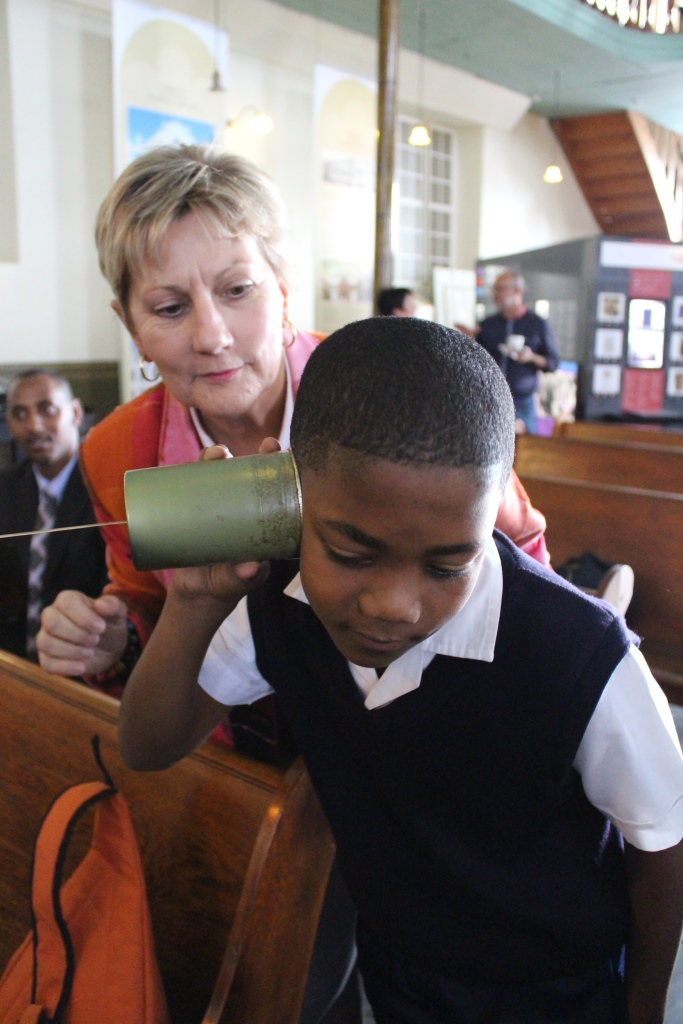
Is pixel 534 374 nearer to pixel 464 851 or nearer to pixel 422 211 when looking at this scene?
pixel 422 211

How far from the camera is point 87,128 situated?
249 inches

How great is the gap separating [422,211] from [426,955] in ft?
35.1

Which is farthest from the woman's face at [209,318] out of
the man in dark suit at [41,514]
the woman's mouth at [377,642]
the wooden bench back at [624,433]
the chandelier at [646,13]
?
the chandelier at [646,13]

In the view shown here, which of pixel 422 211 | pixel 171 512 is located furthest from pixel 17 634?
pixel 422 211

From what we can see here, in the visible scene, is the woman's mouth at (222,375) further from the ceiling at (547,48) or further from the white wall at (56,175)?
the ceiling at (547,48)

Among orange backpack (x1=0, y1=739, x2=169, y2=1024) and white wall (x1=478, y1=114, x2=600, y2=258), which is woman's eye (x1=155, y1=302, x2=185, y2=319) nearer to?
orange backpack (x1=0, y1=739, x2=169, y2=1024)

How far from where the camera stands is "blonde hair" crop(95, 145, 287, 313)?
1295 millimetres

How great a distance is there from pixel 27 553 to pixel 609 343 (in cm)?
483

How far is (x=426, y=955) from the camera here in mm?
1085

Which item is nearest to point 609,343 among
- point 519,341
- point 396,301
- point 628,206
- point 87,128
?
point 519,341

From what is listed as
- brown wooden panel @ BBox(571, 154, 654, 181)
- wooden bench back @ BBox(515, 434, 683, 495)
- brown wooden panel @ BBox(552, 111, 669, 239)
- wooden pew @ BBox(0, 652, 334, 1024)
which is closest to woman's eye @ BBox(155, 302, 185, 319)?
wooden pew @ BBox(0, 652, 334, 1024)

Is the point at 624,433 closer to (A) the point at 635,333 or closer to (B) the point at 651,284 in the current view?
(A) the point at 635,333

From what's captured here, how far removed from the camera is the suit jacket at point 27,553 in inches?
98.8

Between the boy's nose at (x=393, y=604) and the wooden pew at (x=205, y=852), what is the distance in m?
0.36
